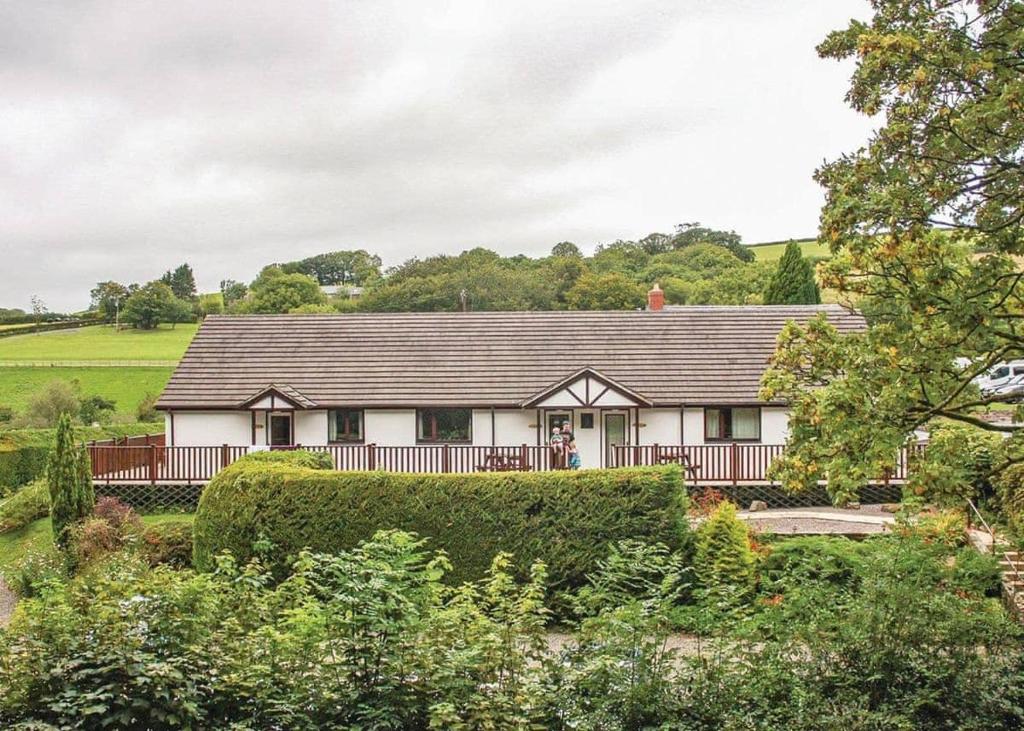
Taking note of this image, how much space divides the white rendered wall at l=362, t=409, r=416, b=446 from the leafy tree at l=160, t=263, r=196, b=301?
96.7 m

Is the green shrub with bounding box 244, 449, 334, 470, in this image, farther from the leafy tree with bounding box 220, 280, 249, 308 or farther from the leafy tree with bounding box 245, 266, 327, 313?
the leafy tree with bounding box 220, 280, 249, 308

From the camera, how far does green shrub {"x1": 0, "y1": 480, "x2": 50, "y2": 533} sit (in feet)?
76.7

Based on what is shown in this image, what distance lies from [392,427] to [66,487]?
30.2 feet

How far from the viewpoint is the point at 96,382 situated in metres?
58.7

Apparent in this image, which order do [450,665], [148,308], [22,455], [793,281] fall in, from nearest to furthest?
[450,665] → [22,455] → [793,281] → [148,308]

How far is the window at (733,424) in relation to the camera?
1027 inches

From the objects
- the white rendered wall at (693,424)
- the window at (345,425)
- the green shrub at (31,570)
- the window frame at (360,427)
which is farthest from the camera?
the window at (345,425)

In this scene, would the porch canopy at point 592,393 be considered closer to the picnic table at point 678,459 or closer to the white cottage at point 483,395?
the white cottage at point 483,395

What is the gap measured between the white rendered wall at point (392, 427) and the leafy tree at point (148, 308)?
6801 centimetres

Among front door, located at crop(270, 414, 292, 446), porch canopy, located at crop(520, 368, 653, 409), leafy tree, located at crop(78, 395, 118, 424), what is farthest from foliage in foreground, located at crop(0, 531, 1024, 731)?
leafy tree, located at crop(78, 395, 118, 424)

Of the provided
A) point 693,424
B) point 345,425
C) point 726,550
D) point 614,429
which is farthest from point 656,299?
point 726,550

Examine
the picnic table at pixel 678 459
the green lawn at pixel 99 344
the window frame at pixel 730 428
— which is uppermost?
the green lawn at pixel 99 344

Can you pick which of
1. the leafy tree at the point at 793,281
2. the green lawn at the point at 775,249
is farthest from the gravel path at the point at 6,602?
the green lawn at the point at 775,249

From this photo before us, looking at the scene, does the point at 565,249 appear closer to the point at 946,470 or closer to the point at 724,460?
the point at 724,460
